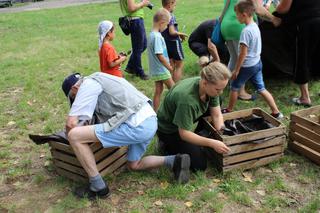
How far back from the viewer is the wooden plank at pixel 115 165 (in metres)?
3.94

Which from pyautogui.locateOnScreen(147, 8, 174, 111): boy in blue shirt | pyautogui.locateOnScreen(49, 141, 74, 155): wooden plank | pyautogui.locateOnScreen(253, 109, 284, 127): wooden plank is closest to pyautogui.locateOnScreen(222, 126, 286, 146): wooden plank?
pyautogui.locateOnScreen(253, 109, 284, 127): wooden plank

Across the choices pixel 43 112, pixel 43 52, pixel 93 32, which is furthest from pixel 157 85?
pixel 93 32

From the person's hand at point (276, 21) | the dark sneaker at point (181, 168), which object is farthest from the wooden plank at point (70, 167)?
the person's hand at point (276, 21)

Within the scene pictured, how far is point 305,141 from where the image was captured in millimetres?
4113

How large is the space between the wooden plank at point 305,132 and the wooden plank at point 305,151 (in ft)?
0.39

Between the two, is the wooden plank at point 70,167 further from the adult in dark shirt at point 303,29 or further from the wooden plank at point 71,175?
the adult in dark shirt at point 303,29

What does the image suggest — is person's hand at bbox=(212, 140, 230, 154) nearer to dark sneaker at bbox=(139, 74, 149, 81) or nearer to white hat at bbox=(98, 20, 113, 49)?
white hat at bbox=(98, 20, 113, 49)

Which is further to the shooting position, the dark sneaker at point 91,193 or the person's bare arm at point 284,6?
the person's bare arm at point 284,6

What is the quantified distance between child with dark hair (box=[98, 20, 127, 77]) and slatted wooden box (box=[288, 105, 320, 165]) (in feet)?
7.68

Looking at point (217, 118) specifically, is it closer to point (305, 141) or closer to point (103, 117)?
point (305, 141)

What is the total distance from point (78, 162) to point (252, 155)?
1.70 meters

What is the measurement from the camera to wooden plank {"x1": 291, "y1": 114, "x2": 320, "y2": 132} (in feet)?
12.9

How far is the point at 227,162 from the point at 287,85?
110 inches

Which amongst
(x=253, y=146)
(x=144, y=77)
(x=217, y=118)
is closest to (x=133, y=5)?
(x=144, y=77)
